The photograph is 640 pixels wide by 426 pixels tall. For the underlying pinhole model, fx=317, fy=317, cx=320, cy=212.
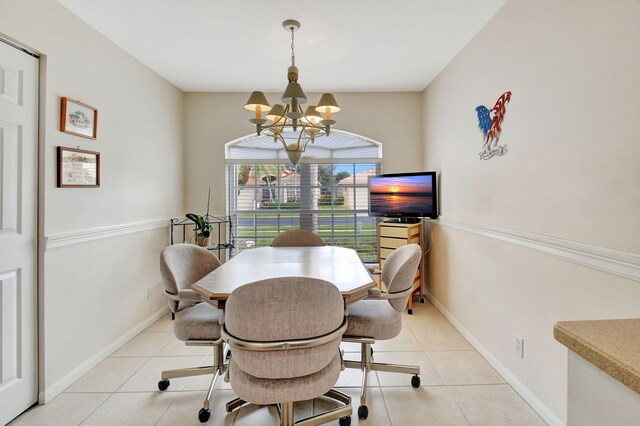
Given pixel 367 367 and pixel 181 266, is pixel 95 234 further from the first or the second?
pixel 367 367

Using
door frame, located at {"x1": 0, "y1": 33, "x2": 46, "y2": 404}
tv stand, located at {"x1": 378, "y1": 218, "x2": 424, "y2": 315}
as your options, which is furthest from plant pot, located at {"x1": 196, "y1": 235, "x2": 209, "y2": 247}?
tv stand, located at {"x1": 378, "y1": 218, "x2": 424, "y2": 315}

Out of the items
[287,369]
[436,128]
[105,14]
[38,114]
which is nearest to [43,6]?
[105,14]

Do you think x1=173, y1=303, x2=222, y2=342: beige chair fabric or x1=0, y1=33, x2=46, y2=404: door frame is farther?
x1=0, y1=33, x2=46, y2=404: door frame

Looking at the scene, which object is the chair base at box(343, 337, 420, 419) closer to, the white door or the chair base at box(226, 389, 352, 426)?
the chair base at box(226, 389, 352, 426)

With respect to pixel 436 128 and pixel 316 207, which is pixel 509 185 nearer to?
pixel 436 128

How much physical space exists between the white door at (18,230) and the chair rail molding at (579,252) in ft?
9.87

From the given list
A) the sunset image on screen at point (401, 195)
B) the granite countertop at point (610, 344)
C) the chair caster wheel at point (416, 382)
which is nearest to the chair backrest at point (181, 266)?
the chair caster wheel at point (416, 382)

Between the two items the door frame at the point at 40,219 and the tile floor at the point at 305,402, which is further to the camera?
the door frame at the point at 40,219

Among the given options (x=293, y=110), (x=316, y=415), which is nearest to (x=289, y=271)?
(x=316, y=415)

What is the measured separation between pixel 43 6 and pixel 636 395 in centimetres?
314

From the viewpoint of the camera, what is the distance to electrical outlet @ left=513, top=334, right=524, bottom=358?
199 centimetres

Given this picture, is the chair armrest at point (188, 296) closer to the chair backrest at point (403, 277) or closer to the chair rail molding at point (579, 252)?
the chair backrest at point (403, 277)

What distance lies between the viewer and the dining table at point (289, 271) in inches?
61.2

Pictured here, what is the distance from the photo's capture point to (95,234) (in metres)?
2.41
